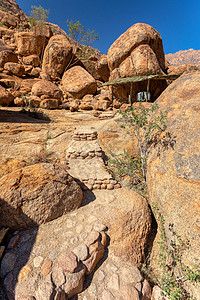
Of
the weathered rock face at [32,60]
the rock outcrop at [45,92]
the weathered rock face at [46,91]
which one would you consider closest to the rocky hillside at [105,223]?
the rock outcrop at [45,92]

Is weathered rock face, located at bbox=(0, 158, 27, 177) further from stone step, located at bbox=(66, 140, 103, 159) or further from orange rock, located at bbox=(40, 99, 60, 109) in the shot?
orange rock, located at bbox=(40, 99, 60, 109)

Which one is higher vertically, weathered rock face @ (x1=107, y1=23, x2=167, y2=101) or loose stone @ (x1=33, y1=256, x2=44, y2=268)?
weathered rock face @ (x1=107, y1=23, x2=167, y2=101)

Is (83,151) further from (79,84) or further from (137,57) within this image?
(79,84)

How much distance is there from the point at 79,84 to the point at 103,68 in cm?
538

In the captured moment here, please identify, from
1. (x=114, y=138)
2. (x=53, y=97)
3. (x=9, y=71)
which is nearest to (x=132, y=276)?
(x=114, y=138)

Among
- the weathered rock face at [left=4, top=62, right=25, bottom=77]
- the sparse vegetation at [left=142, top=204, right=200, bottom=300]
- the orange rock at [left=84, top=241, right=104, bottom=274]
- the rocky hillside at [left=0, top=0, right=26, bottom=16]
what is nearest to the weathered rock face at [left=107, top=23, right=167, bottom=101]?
the weathered rock face at [left=4, top=62, right=25, bottom=77]

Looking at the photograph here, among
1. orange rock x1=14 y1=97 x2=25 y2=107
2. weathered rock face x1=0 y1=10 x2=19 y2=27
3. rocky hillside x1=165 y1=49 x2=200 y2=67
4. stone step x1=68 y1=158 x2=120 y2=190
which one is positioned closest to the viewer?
stone step x1=68 y1=158 x2=120 y2=190

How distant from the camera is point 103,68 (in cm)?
1866

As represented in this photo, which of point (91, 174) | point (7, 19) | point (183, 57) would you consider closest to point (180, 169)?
point (91, 174)

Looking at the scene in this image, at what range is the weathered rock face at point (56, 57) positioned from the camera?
17.5 metres

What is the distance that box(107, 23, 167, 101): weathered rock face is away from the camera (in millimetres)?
12852

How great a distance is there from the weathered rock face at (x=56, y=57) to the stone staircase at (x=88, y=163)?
15822mm

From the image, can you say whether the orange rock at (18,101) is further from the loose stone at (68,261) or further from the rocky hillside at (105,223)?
the loose stone at (68,261)

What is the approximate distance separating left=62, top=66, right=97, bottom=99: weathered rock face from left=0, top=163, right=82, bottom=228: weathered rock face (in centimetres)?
1451
